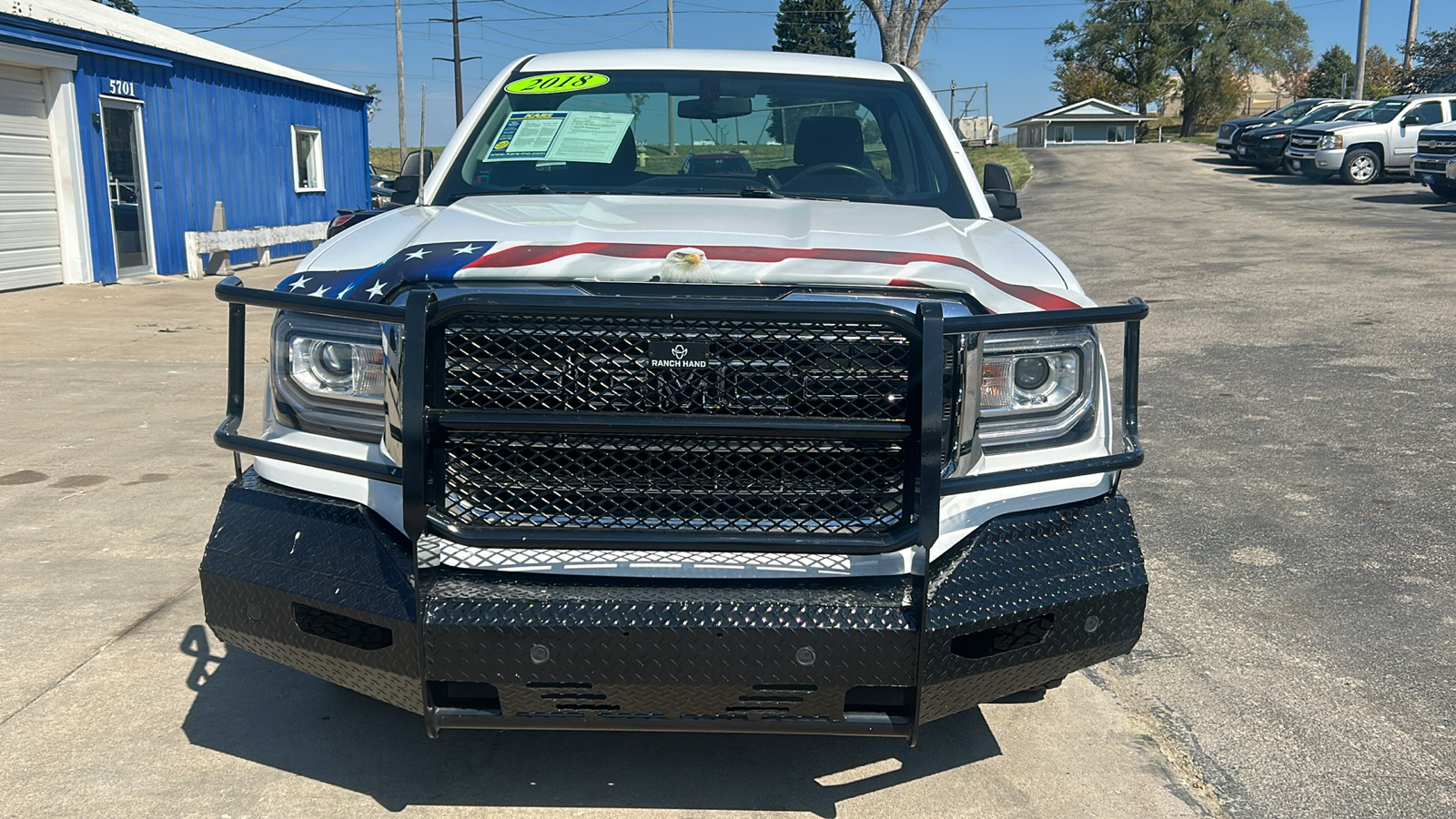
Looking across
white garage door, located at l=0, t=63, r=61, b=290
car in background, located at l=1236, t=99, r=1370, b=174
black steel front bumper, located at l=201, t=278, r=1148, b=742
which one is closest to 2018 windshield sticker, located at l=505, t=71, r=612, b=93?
black steel front bumper, located at l=201, t=278, r=1148, b=742

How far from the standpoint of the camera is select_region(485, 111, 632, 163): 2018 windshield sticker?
13.2ft

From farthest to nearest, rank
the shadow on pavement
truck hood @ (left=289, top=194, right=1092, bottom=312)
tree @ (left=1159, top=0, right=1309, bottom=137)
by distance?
tree @ (left=1159, top=0, right=1309, bottom=137) → the shadow on pavement → truck hood @ (left=289, top=194, right=1092, bottom=312)

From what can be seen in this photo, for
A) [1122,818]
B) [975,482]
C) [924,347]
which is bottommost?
[1122,818]

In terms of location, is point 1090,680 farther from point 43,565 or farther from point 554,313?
point 43,565

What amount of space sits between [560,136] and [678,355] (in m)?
1.99

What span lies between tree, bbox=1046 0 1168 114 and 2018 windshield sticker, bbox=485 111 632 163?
79414 millimetres

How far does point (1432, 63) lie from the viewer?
53.3m

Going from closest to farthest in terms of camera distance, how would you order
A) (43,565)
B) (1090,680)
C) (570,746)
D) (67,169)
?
1. (570,746)
2. (1090,680)
3. (43,565)
4. (67,169)

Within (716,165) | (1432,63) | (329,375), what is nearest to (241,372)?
(329,375)

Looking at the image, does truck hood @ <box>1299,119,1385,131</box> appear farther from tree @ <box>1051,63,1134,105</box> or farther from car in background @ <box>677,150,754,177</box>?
tree @ <box>1051,63,1134,105</box>

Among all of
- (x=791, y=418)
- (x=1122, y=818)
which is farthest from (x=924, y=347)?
(x=1122, y=818)

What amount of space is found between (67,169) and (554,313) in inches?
571

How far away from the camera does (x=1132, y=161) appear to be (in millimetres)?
35688

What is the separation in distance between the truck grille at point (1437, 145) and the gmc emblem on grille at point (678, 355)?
22.2 m
